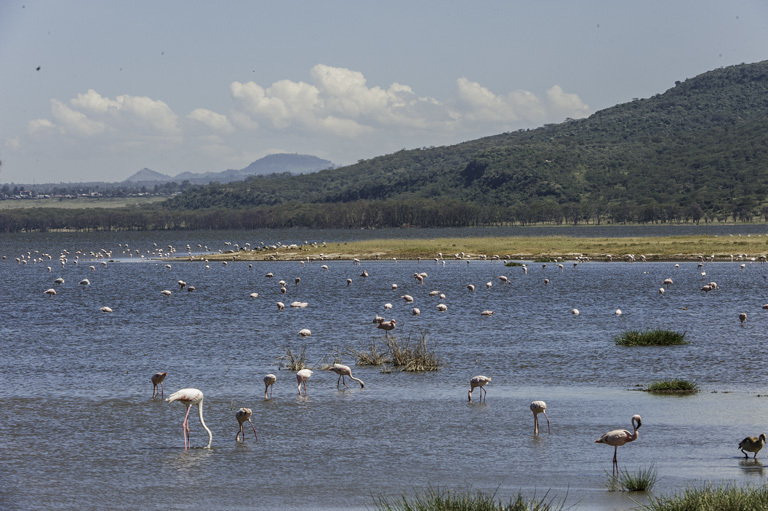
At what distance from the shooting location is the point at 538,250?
80438 millimetres

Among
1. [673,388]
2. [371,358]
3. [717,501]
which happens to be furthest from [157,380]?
[717,501]

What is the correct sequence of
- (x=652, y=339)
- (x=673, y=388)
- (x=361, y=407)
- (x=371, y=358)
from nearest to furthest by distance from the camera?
(x=361, y=407) < (x=673, y=388) < (x=371, y=358) < (x=652, y=339)

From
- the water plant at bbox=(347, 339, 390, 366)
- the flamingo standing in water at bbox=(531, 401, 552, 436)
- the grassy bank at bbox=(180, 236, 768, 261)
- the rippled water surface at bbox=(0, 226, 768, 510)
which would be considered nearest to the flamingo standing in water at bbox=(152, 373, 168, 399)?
the rippled water surface at bbox=(0, 226, 768, 510)

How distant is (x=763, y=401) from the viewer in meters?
17.9

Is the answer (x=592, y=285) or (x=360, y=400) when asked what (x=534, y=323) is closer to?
(x=360, y=400)

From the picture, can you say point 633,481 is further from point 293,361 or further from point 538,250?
point 538,250

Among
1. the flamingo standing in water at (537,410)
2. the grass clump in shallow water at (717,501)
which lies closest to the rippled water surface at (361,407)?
the flamingo standing in water at (537,410)

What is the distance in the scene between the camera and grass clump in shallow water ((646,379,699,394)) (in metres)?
19.2

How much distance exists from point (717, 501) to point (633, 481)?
2.10 meters

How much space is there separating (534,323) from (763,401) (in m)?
15.8

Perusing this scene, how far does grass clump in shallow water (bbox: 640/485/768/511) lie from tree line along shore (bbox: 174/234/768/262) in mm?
63423

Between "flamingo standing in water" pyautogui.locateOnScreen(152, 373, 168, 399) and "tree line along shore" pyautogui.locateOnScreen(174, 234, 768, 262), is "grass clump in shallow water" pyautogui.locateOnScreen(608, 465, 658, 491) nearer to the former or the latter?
"flamingo standing in water" pyautogui.locateOnScreen(152, 373, 168, 399)

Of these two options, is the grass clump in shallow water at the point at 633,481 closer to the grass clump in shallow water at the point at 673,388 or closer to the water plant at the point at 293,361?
the grass clump in shallow water at the point at 673,388

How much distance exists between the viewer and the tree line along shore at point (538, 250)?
73562 mm
